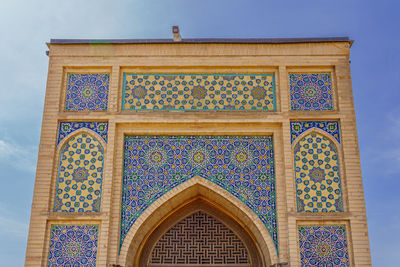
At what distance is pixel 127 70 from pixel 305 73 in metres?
3.05

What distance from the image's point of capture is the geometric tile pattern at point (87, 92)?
8906 millimetres

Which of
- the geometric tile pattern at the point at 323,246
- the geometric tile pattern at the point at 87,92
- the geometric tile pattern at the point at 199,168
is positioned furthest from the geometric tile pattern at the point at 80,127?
the geometric tile pattern at the point at 323,246

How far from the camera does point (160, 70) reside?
9.16 m

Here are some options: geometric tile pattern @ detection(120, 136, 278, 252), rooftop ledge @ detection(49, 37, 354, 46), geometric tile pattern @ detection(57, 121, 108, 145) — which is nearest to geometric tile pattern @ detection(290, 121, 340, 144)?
geometric tile pattern @ detection(120, 136, 278, 252)

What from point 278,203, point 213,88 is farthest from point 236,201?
point 213,88

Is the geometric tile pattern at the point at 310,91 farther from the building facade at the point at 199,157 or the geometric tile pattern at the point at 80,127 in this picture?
the geometric tile pattern at the point at 80,127

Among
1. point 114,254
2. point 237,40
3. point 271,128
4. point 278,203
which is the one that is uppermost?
point 237,40

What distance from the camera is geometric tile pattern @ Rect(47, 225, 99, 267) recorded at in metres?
7.99

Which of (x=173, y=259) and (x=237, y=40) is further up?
(x=237, y=40)

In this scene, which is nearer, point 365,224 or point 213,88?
point 365,224

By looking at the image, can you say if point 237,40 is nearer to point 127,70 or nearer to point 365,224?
point 127,70

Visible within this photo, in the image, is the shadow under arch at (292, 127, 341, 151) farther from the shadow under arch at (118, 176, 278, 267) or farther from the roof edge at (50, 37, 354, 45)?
the roof edge at (50, 37, 354, 45)

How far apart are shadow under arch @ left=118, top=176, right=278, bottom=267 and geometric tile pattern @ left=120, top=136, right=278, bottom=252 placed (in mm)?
86

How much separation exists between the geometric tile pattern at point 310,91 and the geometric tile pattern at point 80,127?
3.14 meters
